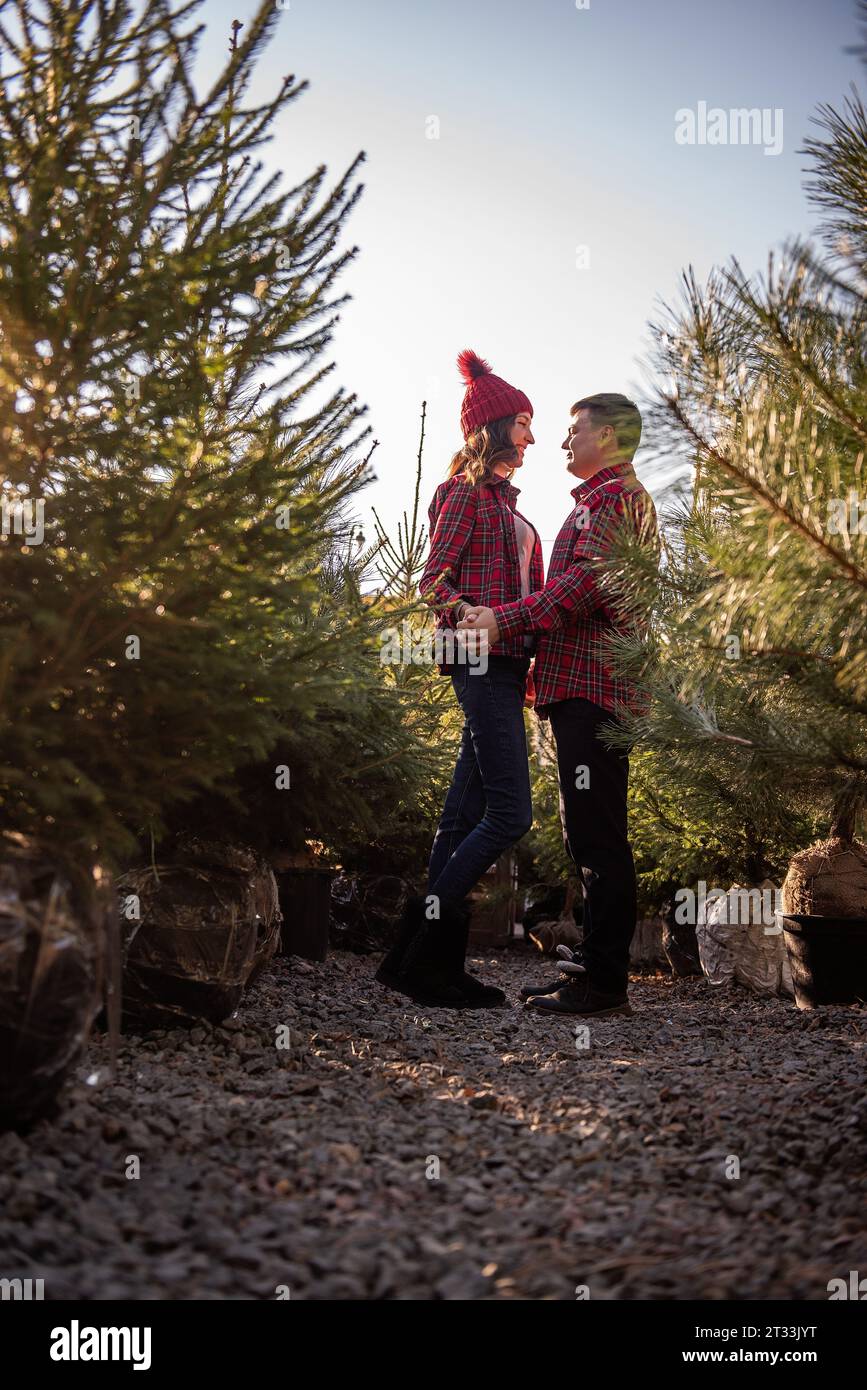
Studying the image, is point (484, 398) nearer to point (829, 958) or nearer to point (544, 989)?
point (544, 989)

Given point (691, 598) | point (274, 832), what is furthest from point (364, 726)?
point (691, 598)

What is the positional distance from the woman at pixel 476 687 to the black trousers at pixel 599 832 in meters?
0.19

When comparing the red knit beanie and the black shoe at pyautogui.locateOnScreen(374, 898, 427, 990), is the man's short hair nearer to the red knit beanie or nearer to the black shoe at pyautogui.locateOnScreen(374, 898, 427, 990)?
the red knit beanie

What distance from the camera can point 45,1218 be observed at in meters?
1.62

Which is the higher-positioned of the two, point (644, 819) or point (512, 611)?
point (512, 611)

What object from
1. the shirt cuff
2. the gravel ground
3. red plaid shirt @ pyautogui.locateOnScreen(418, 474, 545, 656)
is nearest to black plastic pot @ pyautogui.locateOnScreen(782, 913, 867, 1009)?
the gravel ground

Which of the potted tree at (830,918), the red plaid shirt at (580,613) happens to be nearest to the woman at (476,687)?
the red plaid shirt at (580,613)

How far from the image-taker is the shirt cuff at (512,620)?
3.77m

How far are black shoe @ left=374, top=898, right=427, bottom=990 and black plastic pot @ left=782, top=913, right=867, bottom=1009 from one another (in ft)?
4.96

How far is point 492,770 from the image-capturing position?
12.5 feet

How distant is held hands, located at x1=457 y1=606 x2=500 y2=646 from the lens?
3.78 metres

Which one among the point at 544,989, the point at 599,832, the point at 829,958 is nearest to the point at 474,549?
the point at 599,832

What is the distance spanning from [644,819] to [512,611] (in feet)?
6.05
